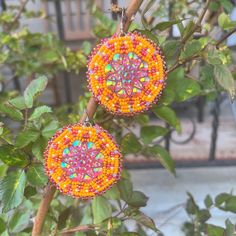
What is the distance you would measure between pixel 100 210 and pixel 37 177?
0.20 metres

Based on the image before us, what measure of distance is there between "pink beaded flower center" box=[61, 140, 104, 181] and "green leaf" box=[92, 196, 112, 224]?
21cm

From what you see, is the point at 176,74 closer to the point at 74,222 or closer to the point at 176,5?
the point at 74,222

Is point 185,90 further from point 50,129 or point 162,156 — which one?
point 50,129

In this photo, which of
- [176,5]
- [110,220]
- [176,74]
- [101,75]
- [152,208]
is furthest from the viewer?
[152,208]

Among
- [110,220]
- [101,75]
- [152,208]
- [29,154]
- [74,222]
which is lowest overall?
[152,208]

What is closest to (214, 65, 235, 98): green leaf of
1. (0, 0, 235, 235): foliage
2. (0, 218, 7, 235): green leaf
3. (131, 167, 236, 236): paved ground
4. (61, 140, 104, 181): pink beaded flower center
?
(0, 0, 235, 235): foliage

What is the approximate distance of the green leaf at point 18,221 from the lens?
1013mm

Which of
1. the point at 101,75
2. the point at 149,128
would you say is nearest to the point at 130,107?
the point at 101,75

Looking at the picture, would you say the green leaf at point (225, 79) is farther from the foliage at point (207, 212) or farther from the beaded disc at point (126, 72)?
the foliage at point (207, 212)

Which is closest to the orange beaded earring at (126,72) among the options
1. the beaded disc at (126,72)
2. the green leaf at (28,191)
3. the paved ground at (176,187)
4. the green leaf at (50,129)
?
the beaded disc at (126,72)

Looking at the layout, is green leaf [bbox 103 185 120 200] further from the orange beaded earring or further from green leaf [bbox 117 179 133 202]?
the orange beaded earring

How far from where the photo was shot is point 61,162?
746 millimetres

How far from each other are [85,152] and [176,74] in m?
0.34

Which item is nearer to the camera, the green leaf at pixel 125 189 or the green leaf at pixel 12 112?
the green leaf at pixel 12 112
